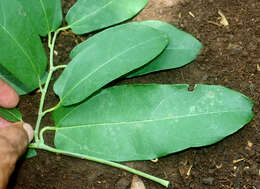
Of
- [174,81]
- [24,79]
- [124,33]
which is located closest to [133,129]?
[174,81]

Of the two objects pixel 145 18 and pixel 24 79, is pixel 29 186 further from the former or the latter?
pixel 145 18

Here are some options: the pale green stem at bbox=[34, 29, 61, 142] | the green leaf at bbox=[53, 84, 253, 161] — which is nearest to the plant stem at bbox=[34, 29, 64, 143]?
the pale green stem at bbox=[34, 29, 61, 142]

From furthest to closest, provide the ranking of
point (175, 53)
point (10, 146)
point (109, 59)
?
point (175, 53) < point (109, 59) < point (10, 146)

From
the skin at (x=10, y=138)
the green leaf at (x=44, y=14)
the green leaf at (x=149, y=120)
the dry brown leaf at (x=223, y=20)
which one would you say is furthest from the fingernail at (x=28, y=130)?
the dry brown leaf at (x=223, y=20)

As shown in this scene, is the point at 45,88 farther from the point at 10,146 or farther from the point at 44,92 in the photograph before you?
the point at 10,146

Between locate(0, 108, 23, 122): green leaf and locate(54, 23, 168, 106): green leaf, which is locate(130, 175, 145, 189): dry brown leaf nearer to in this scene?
locate(54, 23, 168, 106): green leaf

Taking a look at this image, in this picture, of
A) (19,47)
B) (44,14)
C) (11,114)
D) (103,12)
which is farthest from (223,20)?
(11,114)

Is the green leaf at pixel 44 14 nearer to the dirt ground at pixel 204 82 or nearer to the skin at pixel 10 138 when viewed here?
the dirt ground at pixel 204 82
